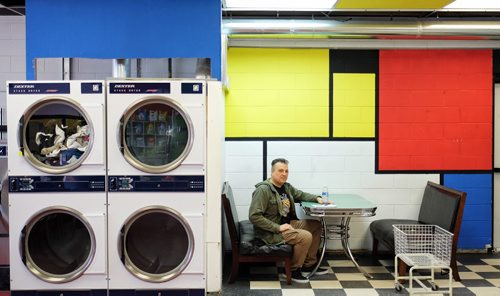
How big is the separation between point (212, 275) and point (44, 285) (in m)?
1.43

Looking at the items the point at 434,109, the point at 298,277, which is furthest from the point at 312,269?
the point at 434,109

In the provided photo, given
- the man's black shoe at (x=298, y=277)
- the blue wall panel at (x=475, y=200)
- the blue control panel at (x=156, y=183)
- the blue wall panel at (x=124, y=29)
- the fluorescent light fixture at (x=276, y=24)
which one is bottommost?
the man's black shoe at (x=298, y=277)

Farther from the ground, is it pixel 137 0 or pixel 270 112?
pixel 137 0

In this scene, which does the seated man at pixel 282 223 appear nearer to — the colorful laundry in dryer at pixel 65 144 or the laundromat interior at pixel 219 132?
the laundromat interior at pixel 219 132

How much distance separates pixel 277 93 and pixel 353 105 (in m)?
1.00

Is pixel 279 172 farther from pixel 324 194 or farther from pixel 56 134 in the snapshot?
pixel 56 134

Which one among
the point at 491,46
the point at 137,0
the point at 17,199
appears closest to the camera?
the point at 17,199

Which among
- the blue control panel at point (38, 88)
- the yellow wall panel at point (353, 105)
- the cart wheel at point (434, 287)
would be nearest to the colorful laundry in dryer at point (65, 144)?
the blue control panel at point (38, 88)

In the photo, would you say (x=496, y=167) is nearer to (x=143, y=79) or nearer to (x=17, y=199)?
(x=143, y=79)

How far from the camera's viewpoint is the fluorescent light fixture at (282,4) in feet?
15.7

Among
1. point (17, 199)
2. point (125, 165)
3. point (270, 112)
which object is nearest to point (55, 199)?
point (17, 199)

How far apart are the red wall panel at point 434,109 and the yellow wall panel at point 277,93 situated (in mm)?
816

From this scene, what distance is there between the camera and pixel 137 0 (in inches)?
174

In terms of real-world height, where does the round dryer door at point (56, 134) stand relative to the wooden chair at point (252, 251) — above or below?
above
